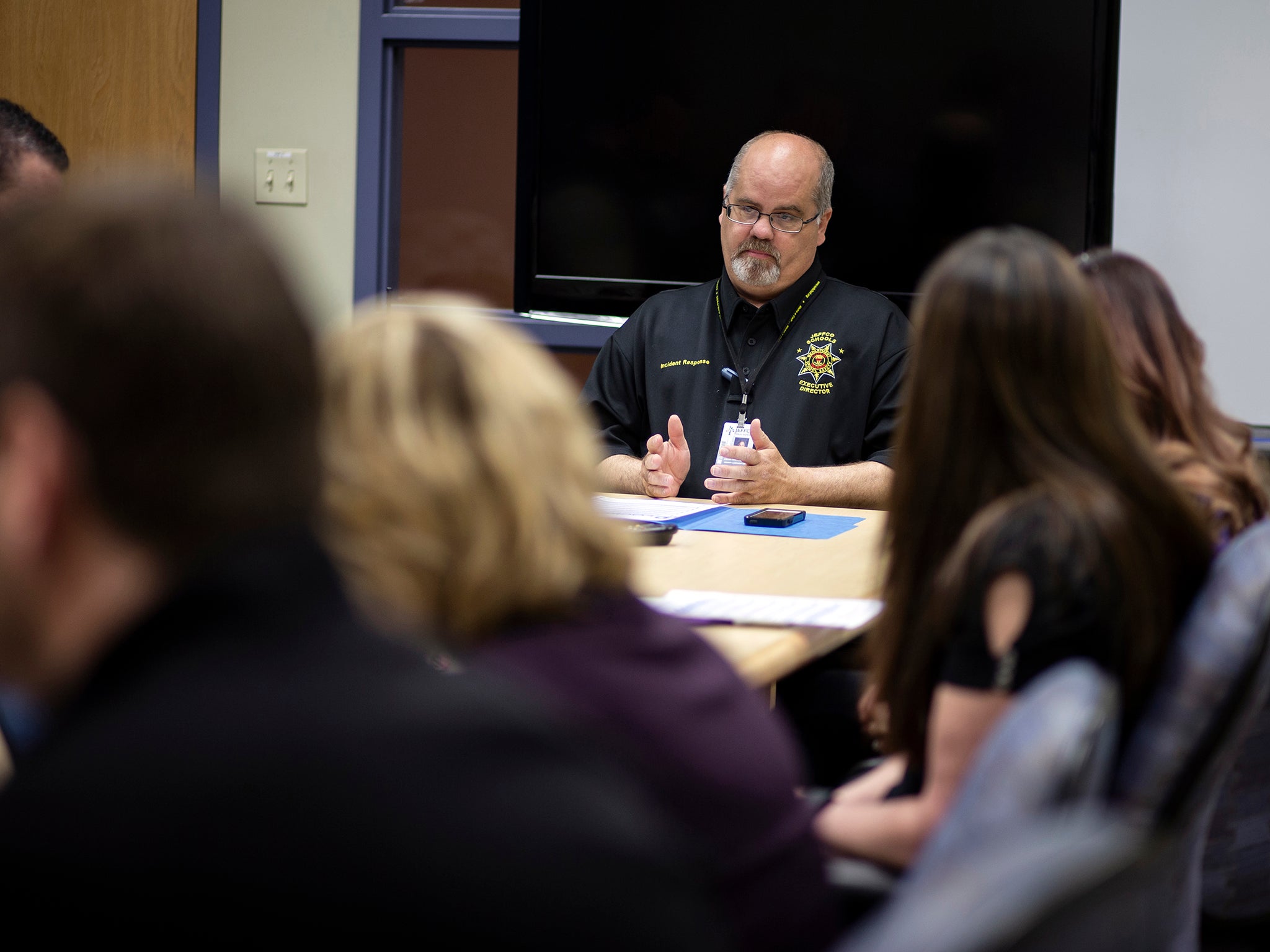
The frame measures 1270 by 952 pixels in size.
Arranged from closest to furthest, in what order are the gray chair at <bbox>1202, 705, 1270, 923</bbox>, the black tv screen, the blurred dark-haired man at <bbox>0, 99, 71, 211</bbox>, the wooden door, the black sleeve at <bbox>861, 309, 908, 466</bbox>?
1. the gray chair at <bbox>1202, 705, 1270, 923</bbox>
2. the blurred dark-haired man at <bbox>0, 99, 71, 211</bbox>
3. the black sleeve at <bbox>861, 309, 908, 466</bbox>
4. the black tv screen
5. the wooden door

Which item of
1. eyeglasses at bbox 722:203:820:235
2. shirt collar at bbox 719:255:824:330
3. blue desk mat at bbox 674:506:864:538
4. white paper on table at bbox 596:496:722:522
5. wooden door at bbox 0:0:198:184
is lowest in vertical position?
blue desk mat at bbox 674:506:864:538

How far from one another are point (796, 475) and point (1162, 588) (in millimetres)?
1538

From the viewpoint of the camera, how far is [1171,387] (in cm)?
162

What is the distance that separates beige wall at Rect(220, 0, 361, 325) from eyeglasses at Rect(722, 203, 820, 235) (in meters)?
1.46

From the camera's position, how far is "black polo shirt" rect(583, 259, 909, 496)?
3090 mm

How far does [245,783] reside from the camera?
0.54 meters

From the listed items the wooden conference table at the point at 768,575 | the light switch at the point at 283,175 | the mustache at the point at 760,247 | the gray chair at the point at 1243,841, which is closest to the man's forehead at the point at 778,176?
the mustache at the point at 760,247

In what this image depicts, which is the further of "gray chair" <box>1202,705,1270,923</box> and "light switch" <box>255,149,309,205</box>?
"light switch" <box>255,149,309,205</box>

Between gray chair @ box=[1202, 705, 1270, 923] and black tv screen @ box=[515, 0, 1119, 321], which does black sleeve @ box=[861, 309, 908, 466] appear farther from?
gray chair @ box=[1202, 705, 1270, 923]

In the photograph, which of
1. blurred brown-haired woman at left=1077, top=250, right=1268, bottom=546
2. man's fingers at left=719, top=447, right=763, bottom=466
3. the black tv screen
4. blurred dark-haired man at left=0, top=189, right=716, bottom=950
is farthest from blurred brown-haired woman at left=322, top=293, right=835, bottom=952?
the black tv screen

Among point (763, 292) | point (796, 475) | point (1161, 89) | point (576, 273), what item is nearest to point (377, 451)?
point (796, 475)

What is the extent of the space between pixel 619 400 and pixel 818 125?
105cm

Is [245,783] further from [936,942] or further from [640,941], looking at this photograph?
[936,942]

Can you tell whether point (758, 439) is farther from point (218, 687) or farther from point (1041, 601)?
point (218, 687)
